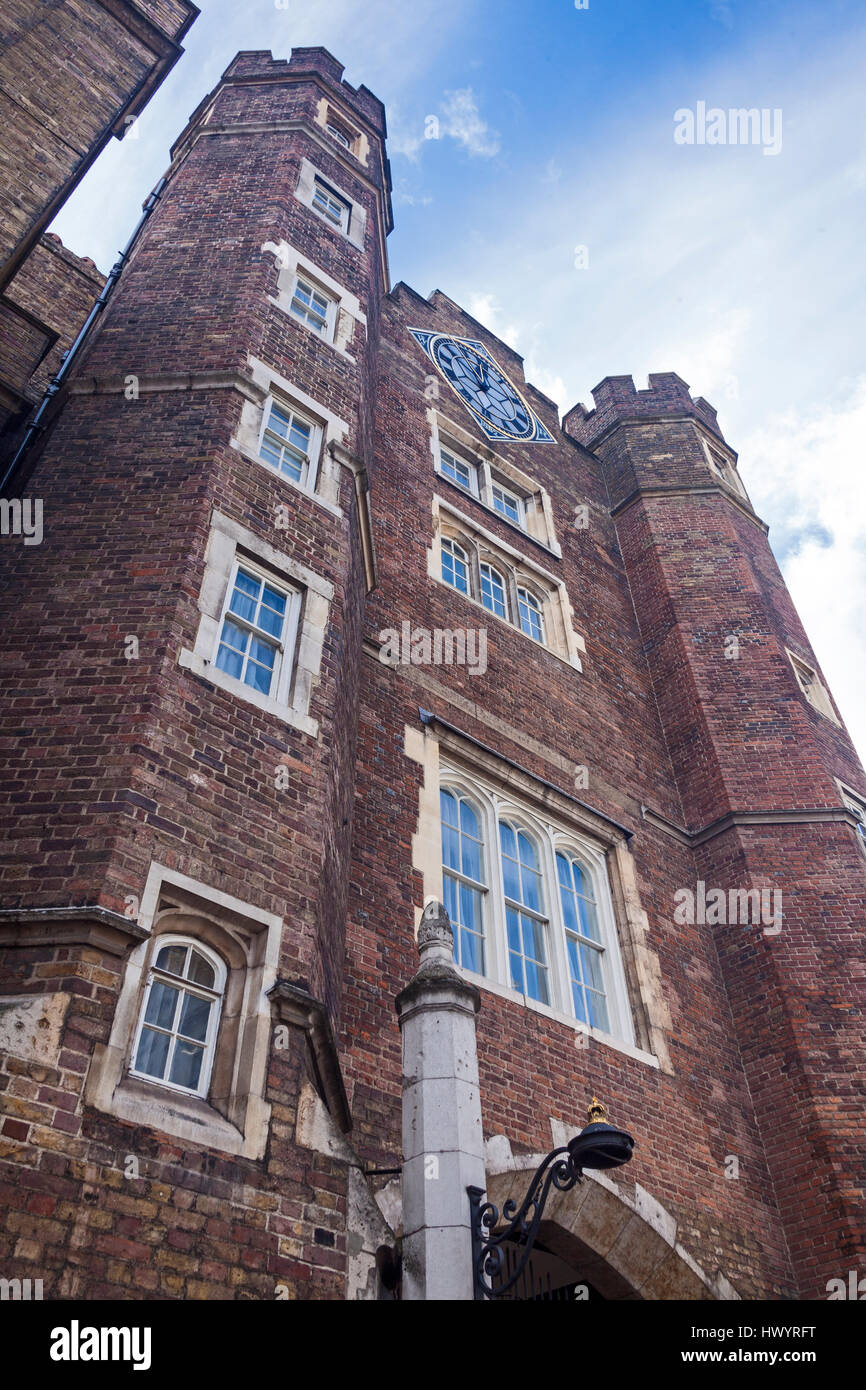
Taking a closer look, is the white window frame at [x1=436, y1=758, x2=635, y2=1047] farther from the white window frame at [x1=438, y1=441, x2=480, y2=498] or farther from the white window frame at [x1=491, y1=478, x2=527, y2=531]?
the white window frame at [x1=491, y1=478, x2=527, y2=531]

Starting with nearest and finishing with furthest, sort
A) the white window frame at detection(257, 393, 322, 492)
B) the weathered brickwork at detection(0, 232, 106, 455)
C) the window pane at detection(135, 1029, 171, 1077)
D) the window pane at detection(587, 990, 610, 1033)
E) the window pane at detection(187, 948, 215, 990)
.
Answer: the window pane at detection(135, 1029, 171, 1077) < the window pane at detection(187, 948, 215, 990) < the white window frame at detection(257, 393, 322, 492) < the window pane at detection(587, 990, 610, 1033) < the weathered brickwork at detection(0, 232, 106, 455)

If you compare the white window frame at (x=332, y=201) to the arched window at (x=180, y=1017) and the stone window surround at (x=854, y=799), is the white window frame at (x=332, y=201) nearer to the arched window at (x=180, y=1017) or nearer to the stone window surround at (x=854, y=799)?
the stone window surround at (x=854, y=799)

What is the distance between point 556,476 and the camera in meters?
19.2

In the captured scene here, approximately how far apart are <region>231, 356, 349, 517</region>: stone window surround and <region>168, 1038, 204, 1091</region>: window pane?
5305 millimetres

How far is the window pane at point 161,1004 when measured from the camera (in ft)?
19.3

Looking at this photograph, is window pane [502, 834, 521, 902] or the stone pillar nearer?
the stone pillar

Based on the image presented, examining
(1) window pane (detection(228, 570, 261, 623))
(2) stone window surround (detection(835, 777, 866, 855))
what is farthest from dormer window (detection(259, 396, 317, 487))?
(2) stone window surround (detection(835, 777, 866, 855))

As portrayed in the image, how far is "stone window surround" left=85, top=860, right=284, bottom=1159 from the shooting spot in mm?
5340

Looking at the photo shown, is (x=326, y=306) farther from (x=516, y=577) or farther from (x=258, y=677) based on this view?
(x=258, y=677)
